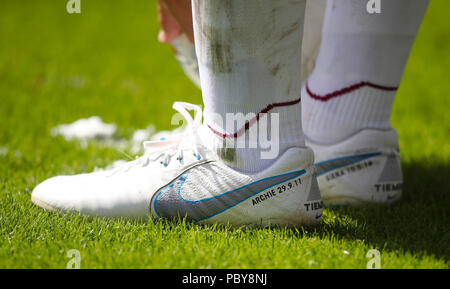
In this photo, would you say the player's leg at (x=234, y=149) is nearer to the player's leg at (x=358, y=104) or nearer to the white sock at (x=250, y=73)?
the white sock at (x=250, y=73)

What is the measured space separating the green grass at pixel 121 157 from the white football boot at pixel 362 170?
7 centimetres

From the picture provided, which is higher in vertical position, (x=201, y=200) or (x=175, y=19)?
(x=175, y=19)

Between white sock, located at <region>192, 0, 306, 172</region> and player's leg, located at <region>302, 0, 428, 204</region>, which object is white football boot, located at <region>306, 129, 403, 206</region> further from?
white sock, located at <region>192, 0, 306, 172</region>

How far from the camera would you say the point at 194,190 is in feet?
4.47

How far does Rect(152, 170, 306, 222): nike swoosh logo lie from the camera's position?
1.32 metres

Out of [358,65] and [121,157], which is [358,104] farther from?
[121,157]

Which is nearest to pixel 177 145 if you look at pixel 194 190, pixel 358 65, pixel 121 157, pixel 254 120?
pixel 194 190

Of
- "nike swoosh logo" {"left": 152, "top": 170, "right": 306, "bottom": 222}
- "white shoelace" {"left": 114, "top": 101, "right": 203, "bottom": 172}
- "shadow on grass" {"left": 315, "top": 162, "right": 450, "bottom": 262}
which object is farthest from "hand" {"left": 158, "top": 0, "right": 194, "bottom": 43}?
"shadow on grass" {"left": 315, "top": 162, "right": 450, "bottom": 262}

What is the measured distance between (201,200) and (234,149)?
17cm

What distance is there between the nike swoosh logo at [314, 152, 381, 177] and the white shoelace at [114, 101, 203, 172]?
506 millimetres

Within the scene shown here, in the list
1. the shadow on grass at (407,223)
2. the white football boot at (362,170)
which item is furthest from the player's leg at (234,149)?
the white football boot at (362,170)

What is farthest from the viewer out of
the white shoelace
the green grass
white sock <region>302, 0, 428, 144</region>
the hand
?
the hand

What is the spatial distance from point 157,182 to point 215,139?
0.21m

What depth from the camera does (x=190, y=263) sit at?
114 cm
